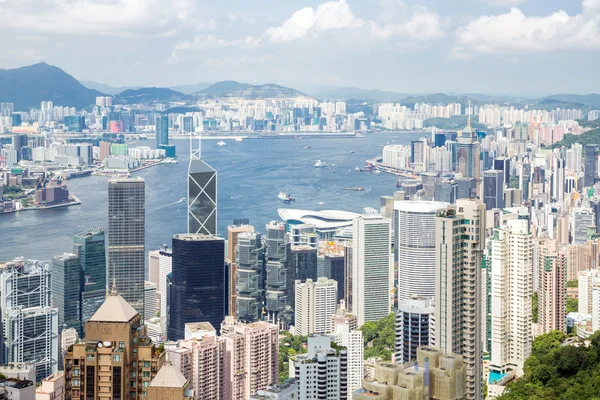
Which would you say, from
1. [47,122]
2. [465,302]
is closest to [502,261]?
[465,302]

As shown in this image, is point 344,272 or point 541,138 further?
point 541,138

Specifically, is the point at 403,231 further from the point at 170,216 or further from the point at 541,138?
the point at 541,138

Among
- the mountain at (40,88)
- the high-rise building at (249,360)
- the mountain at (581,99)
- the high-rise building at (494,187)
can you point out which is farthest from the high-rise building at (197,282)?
the mountain at (40,88)

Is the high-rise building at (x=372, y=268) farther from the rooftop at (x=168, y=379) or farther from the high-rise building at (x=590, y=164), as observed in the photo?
the rooftop at (x=168, y=379)

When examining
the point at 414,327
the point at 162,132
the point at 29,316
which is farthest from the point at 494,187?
the point at 414,327

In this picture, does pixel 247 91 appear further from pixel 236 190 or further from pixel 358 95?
pixel 236 190
